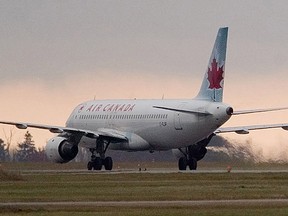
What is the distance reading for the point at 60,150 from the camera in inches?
3548

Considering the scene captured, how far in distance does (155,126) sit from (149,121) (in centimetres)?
116

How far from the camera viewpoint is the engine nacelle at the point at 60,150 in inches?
3551

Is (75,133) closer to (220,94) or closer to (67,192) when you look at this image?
(220,94)

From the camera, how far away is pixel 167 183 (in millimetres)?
64875

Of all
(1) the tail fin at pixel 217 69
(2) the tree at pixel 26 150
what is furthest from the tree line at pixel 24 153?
(1) the tail fin at pixel 217 69

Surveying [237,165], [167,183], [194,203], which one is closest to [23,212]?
[194,203]

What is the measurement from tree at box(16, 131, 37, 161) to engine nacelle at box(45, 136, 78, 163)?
144ft

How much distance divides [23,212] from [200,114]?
1762 inches

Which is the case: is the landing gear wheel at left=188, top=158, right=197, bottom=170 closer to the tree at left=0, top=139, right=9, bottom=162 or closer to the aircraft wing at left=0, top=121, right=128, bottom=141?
the aircraft wing at left=0, top=121, right=128, bottom=141

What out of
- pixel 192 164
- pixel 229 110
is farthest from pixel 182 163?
pixel 229 110

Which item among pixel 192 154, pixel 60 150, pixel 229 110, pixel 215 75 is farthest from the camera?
pixel 192 154

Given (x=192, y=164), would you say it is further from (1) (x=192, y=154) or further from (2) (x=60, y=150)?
(2) (x=60, y=150)

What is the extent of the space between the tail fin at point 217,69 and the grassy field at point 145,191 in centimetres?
1463

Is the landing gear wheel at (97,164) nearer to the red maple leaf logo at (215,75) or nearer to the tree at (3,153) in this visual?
the red maple leaf logo at (215,75)
